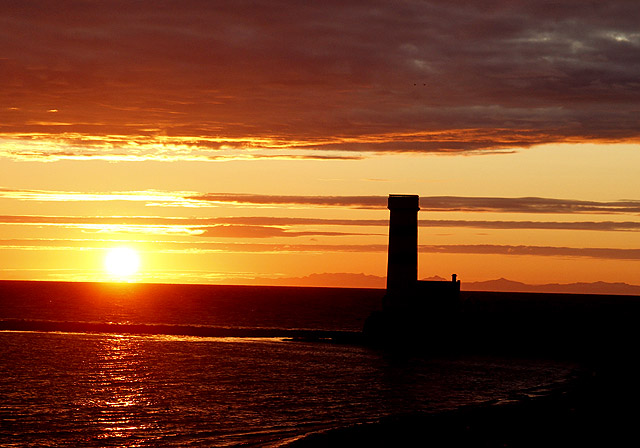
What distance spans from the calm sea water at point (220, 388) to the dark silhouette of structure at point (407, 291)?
3532 millimetres

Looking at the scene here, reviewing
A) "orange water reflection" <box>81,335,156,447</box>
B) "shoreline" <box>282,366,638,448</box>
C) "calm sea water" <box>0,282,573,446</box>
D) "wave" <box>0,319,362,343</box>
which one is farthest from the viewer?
"wave" <box>0,319,362,343</box>

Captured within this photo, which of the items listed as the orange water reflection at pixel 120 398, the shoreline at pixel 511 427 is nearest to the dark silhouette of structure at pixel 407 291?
the orange water reflection at pixel 120 398

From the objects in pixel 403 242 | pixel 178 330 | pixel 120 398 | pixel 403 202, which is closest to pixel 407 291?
pixel 403 242

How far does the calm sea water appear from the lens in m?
31.3

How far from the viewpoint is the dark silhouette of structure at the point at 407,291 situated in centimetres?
6669

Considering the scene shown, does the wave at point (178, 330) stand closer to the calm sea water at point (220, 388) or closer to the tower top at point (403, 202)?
the calm sea water at point (220, 388)

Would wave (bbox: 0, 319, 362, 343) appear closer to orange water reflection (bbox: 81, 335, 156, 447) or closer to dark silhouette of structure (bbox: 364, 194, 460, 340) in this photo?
dark silhouette of structure (bbox: 364, 194, 460, 340)

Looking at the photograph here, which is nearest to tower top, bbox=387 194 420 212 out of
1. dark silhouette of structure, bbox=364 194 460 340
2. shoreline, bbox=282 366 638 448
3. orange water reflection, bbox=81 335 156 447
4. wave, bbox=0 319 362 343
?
dark silhouette of structure, bbox=364 194 460 340

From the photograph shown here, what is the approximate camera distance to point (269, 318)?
128 m

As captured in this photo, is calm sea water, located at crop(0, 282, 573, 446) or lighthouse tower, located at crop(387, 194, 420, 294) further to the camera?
lighthouse tower, located at crop(387, 194, 420, 294)

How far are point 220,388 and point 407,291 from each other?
87.2 feet

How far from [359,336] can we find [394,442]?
168 ft

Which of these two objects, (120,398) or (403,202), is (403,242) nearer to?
(403,202)

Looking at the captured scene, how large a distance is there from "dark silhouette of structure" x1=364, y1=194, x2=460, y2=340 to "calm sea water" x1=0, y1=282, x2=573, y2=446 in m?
3.53
